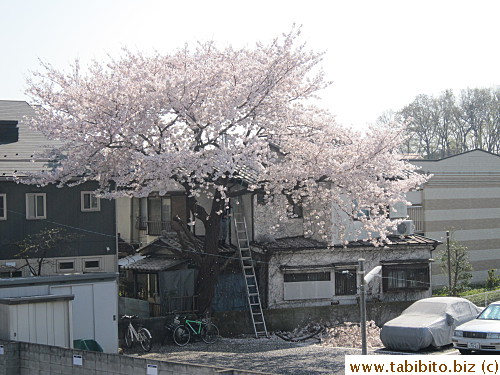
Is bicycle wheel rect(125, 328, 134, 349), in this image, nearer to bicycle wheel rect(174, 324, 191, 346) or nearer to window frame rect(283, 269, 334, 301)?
bicycle wheel rect(174, 324, 191, 346)

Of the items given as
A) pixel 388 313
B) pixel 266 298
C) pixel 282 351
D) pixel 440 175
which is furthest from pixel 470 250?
pixel 282 351

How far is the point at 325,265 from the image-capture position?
2894cm

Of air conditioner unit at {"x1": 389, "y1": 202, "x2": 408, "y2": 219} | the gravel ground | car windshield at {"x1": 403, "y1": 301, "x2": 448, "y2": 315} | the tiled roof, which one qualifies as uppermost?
air conditioner unit at {"x1": 389, "y1": 202, "x2": 408, "y2": 219}

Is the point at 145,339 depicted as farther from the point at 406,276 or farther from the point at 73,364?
the point at 406,276

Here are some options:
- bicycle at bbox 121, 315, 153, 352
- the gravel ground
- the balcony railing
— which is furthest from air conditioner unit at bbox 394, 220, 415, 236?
bicycle at bbox 121, 315, 153, 352

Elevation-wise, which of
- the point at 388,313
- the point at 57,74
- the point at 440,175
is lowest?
the point at 388,313

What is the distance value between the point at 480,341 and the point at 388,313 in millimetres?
11985

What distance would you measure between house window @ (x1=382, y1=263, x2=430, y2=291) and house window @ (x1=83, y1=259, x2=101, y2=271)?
1232 cm

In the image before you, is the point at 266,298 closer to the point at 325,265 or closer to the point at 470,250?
the point at 325,265

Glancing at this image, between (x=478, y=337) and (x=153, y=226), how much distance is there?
18692 mm

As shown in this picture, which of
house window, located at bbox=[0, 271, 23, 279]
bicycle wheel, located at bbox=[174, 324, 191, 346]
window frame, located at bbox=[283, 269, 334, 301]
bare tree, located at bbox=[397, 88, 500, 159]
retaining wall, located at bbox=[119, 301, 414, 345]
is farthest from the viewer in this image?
bare tree, located at bbox=[397, 88, 500, 159]

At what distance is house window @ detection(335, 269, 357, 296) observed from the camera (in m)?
29.3

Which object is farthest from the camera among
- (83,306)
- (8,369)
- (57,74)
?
(57,74)

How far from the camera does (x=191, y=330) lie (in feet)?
76.8
